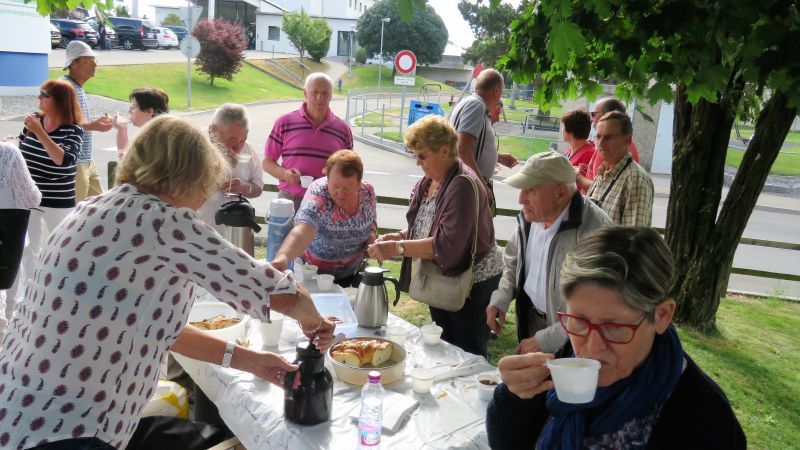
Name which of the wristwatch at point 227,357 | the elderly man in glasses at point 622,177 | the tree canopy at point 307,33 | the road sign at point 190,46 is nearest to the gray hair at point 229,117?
the wristwatch at point 227,357

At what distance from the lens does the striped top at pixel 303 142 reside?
16.5 feet

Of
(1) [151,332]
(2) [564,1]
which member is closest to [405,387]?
(1) [151,332]

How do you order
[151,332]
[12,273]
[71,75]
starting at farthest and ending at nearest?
1. [71,75]
2. [12,273]
3. [151,332]

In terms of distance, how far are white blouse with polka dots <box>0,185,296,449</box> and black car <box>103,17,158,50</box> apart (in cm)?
3867

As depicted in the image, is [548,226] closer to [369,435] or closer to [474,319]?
[474,319]

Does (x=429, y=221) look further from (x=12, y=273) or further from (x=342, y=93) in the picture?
(x=342, y=93)

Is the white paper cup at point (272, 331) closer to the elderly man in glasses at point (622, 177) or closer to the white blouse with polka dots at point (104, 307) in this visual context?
the white blouse with polka dots at point (104, 307)

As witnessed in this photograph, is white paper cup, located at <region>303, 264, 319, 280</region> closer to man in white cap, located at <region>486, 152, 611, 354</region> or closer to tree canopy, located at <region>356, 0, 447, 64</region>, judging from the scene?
man in white cap, located at <region>486, 152, 611, 354</region>

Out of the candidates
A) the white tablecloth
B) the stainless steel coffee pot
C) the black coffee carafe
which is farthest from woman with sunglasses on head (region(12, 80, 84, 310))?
the black coffee carafe

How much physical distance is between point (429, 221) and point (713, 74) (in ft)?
5.57

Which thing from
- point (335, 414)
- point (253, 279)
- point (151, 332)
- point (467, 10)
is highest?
point (467, 10)

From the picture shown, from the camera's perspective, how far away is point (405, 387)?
2.36 meters

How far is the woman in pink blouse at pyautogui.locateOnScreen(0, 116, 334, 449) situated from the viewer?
1681 millimetres

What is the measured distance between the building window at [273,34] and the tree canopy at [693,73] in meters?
57.5
